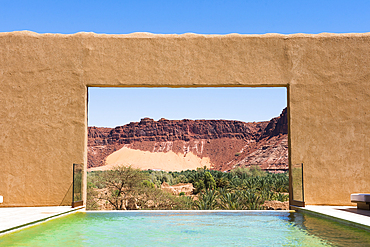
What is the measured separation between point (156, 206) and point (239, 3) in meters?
12.2

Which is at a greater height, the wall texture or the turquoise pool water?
the wall texture

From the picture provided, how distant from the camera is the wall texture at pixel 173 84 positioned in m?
8.42

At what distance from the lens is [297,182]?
330 inches

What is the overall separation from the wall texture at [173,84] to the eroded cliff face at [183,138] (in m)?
57.0

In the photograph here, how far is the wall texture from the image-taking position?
8.42 m

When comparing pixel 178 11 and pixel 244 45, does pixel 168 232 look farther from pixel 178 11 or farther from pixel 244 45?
pixel 178 11

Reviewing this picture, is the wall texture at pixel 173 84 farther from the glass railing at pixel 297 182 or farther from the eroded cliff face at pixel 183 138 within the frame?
the eroded cliff face at pixel 183 138

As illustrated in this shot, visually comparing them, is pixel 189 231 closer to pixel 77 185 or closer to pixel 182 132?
pixel 77 185

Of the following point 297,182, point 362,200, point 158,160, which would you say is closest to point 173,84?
point 297,182

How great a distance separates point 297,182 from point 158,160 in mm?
61546

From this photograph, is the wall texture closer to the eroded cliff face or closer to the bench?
the bench

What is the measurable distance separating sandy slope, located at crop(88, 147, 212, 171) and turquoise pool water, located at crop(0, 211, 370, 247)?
59.0 m

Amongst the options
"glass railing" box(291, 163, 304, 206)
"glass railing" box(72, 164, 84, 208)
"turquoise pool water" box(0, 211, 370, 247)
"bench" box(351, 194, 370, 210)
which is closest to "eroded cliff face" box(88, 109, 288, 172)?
"glass railing" box(291, 163, 304, 206)

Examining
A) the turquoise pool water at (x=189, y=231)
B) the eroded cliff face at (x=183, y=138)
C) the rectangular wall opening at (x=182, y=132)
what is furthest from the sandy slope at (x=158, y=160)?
the turquoise pool water at (x=189, y=231)
